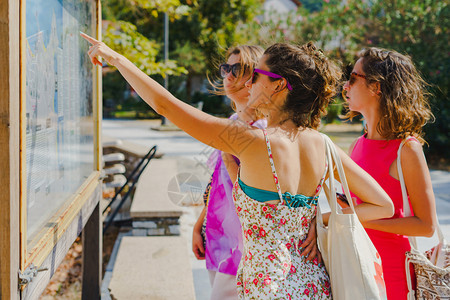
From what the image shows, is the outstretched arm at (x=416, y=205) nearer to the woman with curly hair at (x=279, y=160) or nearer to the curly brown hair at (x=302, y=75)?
the woman with curly hair at (x=279, y=160)

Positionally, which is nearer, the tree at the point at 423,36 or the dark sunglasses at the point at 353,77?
the dark sunglasses at the point at 353,77

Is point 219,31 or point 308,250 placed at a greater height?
point 219,31

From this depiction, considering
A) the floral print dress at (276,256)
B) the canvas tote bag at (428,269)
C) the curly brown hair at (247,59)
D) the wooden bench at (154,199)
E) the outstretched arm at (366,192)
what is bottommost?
the wooden bench at (154,199)

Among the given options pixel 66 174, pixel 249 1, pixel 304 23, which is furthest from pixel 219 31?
pixel 66 174

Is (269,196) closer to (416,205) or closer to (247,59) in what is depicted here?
(416,205)

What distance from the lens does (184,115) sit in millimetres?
1323

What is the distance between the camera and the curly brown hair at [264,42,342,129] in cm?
156

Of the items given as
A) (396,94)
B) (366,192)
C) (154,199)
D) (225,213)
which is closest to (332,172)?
(366,192)

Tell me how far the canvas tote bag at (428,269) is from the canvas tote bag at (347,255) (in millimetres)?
334

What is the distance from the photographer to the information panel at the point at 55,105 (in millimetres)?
1553

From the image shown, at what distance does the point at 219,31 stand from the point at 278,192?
2090cm

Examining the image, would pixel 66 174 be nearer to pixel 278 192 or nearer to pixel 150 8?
pixel 278 192

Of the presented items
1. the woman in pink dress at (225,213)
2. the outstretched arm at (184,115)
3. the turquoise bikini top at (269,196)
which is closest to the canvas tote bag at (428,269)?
the turquoise bikini top at (269,196)

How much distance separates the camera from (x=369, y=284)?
144cm
